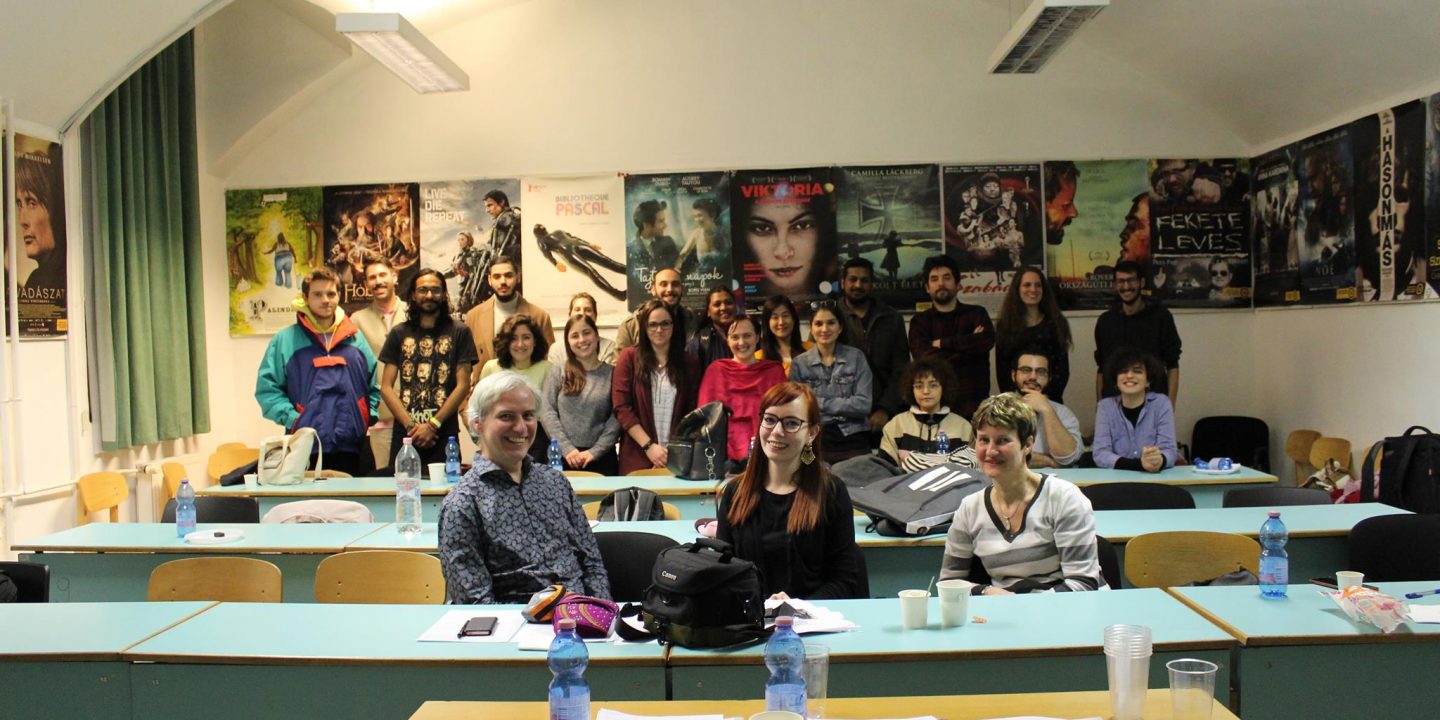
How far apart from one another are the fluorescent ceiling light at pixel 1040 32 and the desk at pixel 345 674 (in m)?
4.36

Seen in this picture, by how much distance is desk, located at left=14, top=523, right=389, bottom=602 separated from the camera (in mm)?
4012

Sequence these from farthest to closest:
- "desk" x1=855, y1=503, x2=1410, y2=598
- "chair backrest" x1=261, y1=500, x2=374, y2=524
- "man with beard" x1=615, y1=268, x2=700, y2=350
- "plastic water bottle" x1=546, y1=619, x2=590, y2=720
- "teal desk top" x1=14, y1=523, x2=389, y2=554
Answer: "man with beard" x1=615, y1=268, x2=700, y2=350, "chair backrest" x1=261, y1=500, x2=374, y2=524, "teal desk top" x1=14, y1=523, x2=389, y2=554, "desk" x1=855, y1=503, x2=1410, y2=598, "plastic water bottle" x1=546, y1=619, x2=590, y2=720

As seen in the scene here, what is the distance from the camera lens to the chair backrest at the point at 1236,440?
7.34 metres

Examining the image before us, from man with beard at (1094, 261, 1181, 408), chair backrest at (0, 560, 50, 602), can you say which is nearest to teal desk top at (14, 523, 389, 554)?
chair backrest at (0, 560, 50, 602)

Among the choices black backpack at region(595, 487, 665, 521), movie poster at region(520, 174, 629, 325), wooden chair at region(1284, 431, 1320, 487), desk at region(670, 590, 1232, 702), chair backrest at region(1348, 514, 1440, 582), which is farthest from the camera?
movie poster at region(520, 174, 629, 325)

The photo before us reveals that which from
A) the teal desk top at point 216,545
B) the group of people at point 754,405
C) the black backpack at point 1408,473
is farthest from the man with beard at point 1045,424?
the teal desk top at point 216,545

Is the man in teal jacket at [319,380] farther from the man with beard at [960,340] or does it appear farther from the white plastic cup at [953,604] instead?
the white plastic cup at [953,604]

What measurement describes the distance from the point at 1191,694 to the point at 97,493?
615 cm

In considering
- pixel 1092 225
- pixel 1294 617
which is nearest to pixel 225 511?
pixel 1294 617

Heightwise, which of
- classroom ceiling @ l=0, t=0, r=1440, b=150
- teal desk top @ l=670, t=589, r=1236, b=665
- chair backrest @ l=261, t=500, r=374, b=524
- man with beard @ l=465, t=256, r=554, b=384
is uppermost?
classroom ceiling @ l=0, t=0, r=1440, b=150

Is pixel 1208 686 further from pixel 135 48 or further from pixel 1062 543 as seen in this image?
pixel 135 48

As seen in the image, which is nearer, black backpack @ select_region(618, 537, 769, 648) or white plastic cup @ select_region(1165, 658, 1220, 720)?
white plastic cup @ select_region(1165, 658, 1220, 720)

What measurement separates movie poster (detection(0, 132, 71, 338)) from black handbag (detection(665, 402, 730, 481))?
3.58 m

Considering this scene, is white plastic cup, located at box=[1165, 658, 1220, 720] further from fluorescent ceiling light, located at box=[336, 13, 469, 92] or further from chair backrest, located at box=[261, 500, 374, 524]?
fluorescent ceiling light, located at box=[336, 13, 469, 92]
